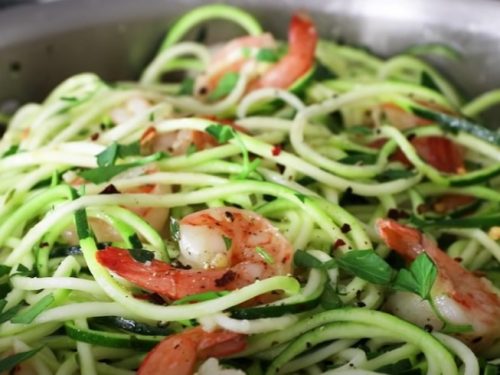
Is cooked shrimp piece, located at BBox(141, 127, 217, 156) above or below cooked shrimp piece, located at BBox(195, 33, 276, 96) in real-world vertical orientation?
below

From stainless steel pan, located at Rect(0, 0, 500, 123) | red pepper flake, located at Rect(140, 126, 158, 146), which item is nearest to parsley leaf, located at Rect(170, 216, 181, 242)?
red pepper flake, located at Rect(140, 126, 158, 146)

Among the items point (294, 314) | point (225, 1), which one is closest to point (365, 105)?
point (225, 1)

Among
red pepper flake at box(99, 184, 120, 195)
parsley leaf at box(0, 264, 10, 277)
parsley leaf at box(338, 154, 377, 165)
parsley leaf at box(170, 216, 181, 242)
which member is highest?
red pepper flake at box(99, 184, 120, 195)

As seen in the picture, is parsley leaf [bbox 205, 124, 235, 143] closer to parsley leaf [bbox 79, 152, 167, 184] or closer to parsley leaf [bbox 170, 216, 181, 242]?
parsley leaf [bbox 79, 152, 167, 184]

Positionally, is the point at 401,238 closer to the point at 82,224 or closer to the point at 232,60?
the point at 82,224

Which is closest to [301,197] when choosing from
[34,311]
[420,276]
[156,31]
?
[420,276]

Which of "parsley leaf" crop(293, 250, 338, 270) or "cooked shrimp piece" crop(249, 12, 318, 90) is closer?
"parsley leaf" crop(293, 250, 338, 270)

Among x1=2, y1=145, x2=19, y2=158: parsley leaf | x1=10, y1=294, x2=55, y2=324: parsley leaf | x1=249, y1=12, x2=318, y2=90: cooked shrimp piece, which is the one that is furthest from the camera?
x1=249, y1=12, x2=318, y2=90: cooked shrimp piece
